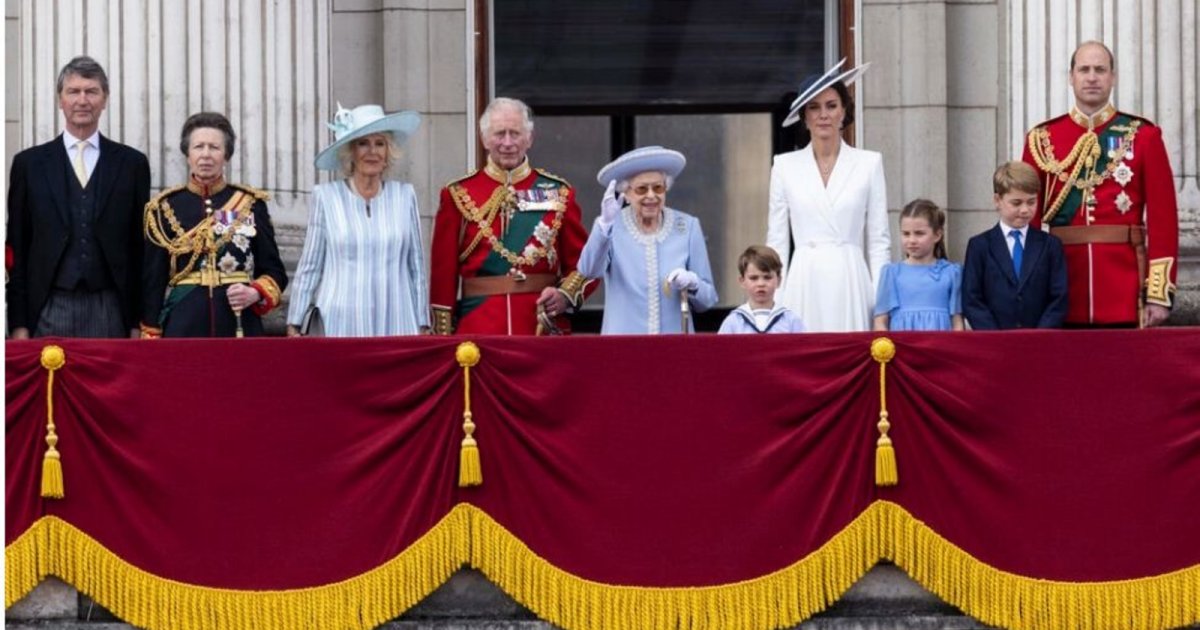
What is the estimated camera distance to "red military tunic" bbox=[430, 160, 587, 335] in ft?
46.2

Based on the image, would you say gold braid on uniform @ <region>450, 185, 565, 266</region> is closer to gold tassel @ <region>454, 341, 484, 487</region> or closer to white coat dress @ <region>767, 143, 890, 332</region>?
white coat dress @ <region>767, 143, 890, 332</region>

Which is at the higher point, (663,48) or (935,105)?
(663,48)

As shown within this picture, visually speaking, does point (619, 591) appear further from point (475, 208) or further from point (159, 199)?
point (159, 199)

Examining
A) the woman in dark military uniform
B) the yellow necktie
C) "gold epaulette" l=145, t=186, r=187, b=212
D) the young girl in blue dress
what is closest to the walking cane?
the young girl in blue dress

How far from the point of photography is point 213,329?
1376 cm

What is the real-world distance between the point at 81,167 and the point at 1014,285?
388 centimetres

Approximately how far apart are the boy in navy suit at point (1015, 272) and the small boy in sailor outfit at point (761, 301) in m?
0.75

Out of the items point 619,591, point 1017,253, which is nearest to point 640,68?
point 1017,253

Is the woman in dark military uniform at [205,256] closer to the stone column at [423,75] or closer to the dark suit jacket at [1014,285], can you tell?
the stone column at [423,75]

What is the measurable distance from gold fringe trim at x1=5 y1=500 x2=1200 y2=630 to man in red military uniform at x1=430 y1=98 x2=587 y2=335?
1.58 m

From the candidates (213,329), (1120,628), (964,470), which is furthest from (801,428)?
(213,329)

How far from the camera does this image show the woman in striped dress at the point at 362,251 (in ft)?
45.0

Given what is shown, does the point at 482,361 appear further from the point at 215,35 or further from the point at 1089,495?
the point at 215,35

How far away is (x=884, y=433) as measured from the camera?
12680mm
